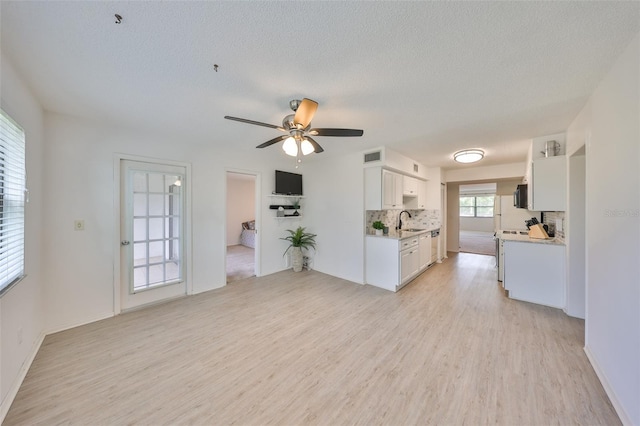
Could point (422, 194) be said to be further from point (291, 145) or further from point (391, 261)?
point (291, 145)

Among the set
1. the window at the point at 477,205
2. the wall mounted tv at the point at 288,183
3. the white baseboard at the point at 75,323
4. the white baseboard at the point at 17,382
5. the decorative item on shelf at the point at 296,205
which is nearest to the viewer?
the white baseboard at the point at 17,382

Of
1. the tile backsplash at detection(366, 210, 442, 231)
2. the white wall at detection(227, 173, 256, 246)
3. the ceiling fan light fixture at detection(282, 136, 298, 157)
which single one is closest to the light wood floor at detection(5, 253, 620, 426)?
the tile backsplash at detection(366, 210, 442, 231)

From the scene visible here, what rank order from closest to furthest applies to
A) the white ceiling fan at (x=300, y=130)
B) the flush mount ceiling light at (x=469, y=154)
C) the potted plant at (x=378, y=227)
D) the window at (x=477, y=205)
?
the white ceiling fan at (x=300, y=130) < the flush mount ceiling light at (x=469, y=154) < the potted plant at (x=378, y=227) < the window at (x=477, y=205)

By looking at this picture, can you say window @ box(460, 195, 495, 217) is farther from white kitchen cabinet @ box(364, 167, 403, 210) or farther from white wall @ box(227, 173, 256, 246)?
white wall @ box(227, 173, 256, 246)

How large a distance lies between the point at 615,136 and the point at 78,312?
5.39m

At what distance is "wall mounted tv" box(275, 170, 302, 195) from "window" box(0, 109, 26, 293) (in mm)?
3227

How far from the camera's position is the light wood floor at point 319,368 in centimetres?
153

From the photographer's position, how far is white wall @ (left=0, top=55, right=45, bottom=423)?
1597mm

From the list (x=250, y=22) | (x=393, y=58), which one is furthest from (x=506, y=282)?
(x=250, y=22)

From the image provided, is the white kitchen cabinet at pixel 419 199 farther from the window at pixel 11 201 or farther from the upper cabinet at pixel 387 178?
the window at pixel 11 201

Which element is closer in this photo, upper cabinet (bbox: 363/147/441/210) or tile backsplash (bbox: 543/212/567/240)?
tile backsplash (bbox: 543/212/567/240)

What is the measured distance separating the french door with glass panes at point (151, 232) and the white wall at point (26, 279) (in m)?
0.73

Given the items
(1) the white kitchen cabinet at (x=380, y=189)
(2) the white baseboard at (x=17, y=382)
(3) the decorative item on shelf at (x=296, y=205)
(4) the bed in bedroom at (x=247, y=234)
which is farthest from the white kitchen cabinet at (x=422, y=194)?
(2) the white baseboard at (x=17, y=382)

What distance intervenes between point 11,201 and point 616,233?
A: 14.7ft
